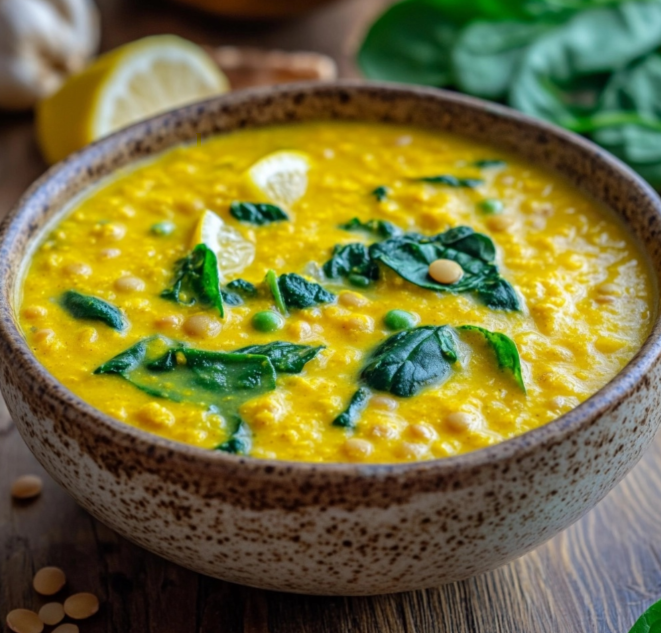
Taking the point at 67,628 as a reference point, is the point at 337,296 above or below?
above

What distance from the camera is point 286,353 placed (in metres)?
2.56

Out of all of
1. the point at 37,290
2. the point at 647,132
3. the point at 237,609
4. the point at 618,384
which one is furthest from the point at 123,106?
the point at 618,384

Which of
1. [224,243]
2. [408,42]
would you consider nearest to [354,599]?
[224,243]

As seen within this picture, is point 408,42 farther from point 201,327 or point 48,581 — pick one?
point 48,581

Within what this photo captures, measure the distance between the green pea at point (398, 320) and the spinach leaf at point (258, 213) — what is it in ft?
2.17

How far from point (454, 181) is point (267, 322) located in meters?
1.06

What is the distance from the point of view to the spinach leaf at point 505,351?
248 centimetres

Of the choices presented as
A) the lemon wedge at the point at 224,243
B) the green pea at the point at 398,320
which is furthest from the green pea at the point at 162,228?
the green pea at the point at 398,320

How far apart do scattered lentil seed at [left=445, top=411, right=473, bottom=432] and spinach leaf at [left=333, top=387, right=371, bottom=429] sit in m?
0.22

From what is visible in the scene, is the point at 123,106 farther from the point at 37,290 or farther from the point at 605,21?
the point at 605,21

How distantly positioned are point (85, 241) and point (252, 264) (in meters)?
0.58

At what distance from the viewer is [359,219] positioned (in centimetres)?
318

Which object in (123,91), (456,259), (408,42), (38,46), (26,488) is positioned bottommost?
(26,488)

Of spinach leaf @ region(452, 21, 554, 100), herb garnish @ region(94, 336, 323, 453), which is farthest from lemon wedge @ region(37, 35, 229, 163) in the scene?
herb garnish @ region(94, 336, 323, 453)
